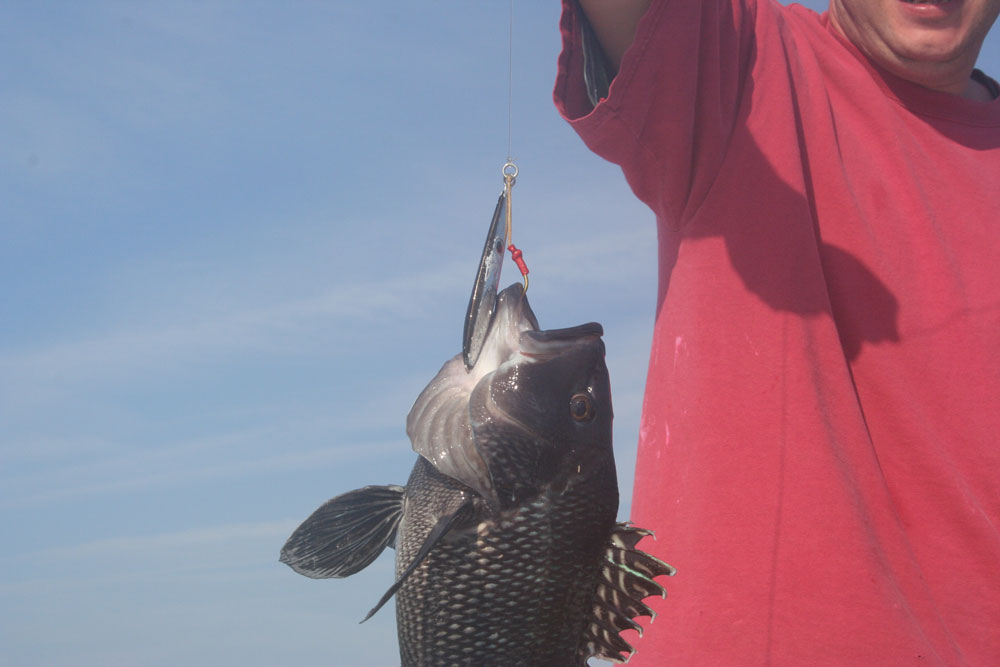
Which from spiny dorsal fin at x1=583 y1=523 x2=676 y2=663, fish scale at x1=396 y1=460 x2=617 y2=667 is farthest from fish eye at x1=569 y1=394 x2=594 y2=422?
spiny dorsal fin at x1=583 y1=523 x2=676 y2=663

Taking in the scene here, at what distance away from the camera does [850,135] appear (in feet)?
10.7

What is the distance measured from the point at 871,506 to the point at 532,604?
3.83ft

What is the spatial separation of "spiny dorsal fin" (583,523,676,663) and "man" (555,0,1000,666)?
44 cm

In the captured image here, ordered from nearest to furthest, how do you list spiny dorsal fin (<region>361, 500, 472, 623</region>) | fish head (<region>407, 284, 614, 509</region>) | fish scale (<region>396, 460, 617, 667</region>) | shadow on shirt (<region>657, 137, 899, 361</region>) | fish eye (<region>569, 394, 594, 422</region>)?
1. spiny dorsal fin (<region>361, 500, 472, 623</region>)
2. fish scale (<region>396, 460, 617, 667</region>)
3. fish head (<region>407, 284, 614, 509</region>)
4. fish eye (<region>569, 394, 594, 422</region>)
5. shadow on shirt (<region>657, 137, 899, 361</region>)

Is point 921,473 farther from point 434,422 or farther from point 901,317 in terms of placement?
point 434,422

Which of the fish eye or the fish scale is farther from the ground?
the fish eye

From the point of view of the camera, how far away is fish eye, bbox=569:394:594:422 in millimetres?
2406

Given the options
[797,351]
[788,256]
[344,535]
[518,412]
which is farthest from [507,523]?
[788,256]

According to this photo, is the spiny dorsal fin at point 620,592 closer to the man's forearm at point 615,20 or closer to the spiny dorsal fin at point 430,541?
the spiny dorsal fin at point 430,541

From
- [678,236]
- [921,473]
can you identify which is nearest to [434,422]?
[678,236]

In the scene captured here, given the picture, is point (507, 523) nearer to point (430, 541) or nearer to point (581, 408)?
point (430, 541)

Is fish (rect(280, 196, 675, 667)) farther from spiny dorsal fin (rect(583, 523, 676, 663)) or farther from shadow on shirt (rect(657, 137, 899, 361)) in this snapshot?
shadow on shirt (rect(657, 137, 899, 361))

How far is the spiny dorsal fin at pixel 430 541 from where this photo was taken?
2.00m

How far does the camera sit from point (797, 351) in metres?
2.77
